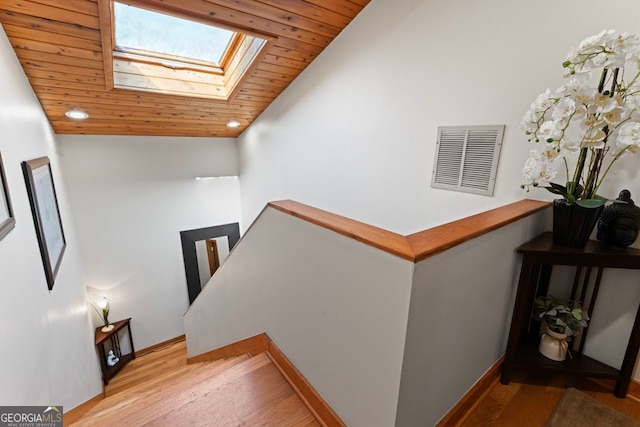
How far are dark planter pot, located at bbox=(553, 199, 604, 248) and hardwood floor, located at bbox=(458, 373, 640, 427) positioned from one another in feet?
2.37

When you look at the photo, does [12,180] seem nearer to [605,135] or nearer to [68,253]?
[68,253]

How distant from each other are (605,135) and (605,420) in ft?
3.89

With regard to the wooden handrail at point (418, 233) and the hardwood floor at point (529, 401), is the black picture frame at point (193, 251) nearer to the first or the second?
the wooden handrail at point (418, 233)

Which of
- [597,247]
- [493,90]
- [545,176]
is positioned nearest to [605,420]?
[597,247]

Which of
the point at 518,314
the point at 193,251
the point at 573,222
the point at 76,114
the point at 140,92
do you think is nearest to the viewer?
the point at 573,222

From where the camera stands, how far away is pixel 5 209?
4.37ft

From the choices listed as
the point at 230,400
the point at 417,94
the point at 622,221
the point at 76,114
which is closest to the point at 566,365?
the point at 622,221

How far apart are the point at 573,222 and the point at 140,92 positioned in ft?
11.1

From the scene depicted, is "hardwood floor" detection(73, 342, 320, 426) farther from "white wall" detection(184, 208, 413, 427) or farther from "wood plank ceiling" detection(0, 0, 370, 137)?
"wood plank ceiling" detection(0, 0, 370, 137)

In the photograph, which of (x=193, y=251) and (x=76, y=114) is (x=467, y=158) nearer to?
(x=76, y=114)

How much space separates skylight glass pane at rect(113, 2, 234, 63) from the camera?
7.63 feet

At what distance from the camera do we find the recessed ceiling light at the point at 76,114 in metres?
2.88

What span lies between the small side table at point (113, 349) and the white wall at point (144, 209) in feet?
0.36

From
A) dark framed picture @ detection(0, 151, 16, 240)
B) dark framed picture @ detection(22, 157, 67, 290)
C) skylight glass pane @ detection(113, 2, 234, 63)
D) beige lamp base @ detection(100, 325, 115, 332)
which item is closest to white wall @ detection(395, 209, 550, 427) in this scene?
dark framed picture @ detection(0, 151, 16, 240)
